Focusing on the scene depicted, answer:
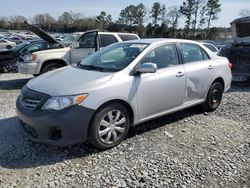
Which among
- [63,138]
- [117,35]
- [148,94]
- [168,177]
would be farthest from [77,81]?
[117,35]

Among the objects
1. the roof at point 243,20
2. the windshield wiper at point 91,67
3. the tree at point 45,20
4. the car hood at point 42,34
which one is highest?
the tree at point 45,20

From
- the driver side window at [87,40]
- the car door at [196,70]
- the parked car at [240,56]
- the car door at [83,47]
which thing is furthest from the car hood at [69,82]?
the parked car at [240,56]

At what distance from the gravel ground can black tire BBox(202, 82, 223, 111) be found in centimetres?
51

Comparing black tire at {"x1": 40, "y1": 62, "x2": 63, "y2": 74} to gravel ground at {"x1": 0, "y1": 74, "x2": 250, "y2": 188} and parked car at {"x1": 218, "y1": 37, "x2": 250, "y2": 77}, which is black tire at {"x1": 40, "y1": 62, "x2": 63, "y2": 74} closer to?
gravel ground at {"x1": 0, "y1": 74, "x2": 250, "y2": 188}

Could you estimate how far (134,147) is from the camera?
4.57 m

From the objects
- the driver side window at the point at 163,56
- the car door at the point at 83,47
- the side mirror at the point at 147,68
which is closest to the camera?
the side mirror at the point at 147,68

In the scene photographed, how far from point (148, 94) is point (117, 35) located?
5.60 meters

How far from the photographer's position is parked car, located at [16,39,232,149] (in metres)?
4.04

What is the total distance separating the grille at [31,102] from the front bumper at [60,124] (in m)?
0.08

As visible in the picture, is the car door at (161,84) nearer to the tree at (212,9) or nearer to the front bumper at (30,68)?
the front bumper at (30,68)

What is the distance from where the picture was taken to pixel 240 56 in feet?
30.9

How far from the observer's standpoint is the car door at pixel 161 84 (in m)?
4.74

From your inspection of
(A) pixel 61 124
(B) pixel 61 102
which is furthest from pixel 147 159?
(B) pixel 61 102

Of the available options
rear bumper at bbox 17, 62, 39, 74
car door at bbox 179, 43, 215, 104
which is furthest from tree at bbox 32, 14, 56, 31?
car door at bbox 179, 43, 215, 104
